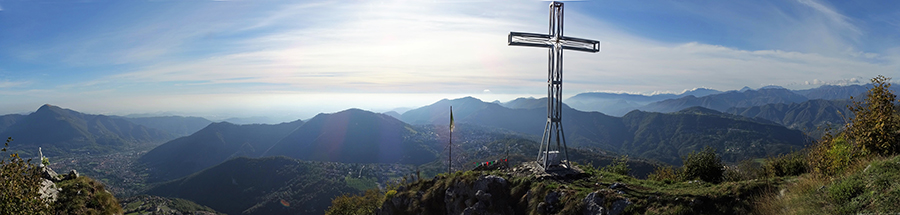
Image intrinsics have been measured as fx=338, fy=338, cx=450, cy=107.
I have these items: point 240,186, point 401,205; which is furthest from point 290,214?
point 401,205

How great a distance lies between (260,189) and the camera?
6988 inches

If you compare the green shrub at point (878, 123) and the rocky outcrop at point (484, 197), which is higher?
the green shrub at point (878, 123)

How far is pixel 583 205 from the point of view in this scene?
14.0 metres

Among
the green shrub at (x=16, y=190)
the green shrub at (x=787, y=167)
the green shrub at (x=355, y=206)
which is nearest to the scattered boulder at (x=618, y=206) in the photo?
the green shrub at (x=787, y=167)

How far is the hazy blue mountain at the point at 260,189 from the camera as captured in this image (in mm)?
147150

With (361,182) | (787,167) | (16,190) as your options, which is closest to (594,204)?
(787,167)

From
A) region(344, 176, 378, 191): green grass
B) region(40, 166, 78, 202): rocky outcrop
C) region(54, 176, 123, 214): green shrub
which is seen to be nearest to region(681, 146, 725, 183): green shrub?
region(54, 176, 123, 214): green shrub

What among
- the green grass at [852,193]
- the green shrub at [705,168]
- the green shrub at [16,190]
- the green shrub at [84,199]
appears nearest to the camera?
→ the green grass at [852,193]

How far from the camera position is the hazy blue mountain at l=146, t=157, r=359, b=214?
147 m

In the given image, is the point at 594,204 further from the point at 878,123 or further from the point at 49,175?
the point at 49,175

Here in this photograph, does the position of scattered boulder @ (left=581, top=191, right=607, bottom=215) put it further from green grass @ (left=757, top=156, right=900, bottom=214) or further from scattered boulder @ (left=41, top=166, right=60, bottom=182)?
scattered boulder @ (left=41, top=166, right=60, bottom=182)

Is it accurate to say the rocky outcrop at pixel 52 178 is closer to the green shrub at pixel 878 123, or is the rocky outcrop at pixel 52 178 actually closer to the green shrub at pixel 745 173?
the green shrub at pixel 878 123

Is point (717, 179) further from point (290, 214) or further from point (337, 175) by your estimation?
point (337, 175)

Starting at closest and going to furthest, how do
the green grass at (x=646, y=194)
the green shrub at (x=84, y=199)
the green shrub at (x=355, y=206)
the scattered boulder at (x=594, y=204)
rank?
the green grass at (x=646, y=194) < the scattered boulder at (x=594, y=204) < the green shrub at (x=84, y=199) < the green shrub at (x=355, y=206)
